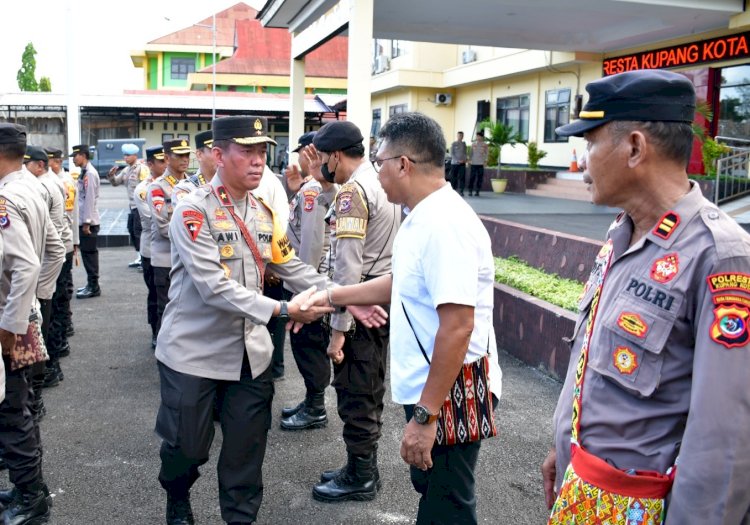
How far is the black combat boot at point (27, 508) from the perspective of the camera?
367 centimetres

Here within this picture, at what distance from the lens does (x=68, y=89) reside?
53.6 feet

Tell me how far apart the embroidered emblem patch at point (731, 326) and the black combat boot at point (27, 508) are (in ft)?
11.3

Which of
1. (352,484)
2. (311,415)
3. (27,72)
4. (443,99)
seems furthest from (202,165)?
(27,72)

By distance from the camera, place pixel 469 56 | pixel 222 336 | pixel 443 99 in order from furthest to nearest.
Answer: pixel 443 99 → pixel 469 56 → pixel 222 336

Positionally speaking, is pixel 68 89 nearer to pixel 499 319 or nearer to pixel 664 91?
pixel 499 319

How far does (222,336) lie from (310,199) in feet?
6.11

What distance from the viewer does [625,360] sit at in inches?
68.9

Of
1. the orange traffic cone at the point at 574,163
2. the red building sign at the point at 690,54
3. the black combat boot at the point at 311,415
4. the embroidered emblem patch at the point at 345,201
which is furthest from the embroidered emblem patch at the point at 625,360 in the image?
the orange traffic cone at the point at 574,163

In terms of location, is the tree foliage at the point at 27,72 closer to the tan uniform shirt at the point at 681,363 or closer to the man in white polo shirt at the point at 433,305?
the man in white polo shirt at the point at 433,305

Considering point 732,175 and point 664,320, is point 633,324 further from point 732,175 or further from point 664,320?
point 732,175

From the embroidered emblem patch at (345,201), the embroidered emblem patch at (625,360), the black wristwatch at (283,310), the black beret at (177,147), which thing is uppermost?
the black beret at (177,147)

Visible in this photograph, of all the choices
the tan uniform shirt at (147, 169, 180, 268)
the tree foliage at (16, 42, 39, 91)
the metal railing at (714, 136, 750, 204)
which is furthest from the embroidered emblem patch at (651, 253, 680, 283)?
the tree foliage at (16, 42, 39, 91)

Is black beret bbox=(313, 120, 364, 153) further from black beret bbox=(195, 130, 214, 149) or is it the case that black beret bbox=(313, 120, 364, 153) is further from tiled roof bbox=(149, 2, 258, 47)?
tiled roof bbox=(149, 2, 258, 47)

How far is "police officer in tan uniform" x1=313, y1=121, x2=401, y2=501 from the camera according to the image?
4.06 metres
